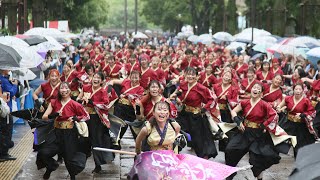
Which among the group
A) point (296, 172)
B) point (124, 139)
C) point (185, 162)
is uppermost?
point (296, 172)

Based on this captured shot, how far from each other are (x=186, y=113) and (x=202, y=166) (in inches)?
186

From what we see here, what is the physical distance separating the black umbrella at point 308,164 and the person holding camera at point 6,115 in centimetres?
779

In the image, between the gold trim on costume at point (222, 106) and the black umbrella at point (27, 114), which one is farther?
the gold trim on costume at point (222, 106)

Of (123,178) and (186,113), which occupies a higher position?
(186,113)

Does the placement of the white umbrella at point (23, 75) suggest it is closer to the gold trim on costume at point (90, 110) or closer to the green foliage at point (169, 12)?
the gold trim on costume at point (90, 110)

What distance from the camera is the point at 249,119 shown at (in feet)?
38.3

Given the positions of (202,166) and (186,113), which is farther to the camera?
(186,113)

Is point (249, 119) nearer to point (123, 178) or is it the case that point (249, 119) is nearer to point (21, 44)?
point (123, 178)

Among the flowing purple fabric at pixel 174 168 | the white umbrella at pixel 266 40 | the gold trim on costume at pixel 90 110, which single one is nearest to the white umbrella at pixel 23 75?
the gold trim on costume at pixel 90 110

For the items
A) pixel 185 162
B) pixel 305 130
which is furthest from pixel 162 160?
pixel 305 130

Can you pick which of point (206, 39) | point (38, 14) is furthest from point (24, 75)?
point (206, 39)

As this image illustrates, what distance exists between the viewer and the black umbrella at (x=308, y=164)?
17.6 ft

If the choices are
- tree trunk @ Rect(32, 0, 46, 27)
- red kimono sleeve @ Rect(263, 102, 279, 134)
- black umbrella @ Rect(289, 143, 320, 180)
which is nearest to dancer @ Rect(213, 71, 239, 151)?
red kimono sleeve @ Rect(263, 102, 279, 134)

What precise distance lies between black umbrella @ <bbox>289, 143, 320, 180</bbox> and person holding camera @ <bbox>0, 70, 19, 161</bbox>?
25.6 ft
